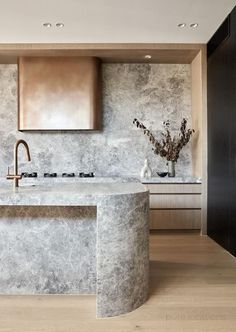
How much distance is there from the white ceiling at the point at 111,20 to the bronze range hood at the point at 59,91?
1.26ft

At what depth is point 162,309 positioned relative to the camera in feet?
8.20

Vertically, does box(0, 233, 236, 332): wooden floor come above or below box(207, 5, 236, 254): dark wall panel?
below

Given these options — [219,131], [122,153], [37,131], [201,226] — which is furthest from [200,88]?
[37,131]

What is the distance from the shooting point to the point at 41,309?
8.17 ft

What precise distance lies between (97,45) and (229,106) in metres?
1.97

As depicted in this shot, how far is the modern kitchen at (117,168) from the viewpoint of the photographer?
94.6 inches

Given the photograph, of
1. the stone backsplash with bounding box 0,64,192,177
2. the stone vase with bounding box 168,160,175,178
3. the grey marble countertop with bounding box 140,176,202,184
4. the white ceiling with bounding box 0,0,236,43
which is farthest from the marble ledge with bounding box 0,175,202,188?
the white ceiling with bounding box 0,0,236,43

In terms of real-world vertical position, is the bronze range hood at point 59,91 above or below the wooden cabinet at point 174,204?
above

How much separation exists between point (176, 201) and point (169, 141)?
3.12 ft

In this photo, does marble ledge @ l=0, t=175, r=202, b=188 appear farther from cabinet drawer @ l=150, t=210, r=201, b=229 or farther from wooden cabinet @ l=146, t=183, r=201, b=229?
cabinet drawer @ l=150, t=210, r=201, b=229

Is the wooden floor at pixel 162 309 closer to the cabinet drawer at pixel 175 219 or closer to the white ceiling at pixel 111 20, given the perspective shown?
the cabinet drawer at pixel 175 219

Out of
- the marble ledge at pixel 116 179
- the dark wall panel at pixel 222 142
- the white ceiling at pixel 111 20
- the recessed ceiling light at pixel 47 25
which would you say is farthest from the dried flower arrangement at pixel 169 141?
the recessed ceiling light at pixel 47 25

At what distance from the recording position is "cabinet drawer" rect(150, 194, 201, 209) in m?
4.93

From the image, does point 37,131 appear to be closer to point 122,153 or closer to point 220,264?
→ point 122,153
